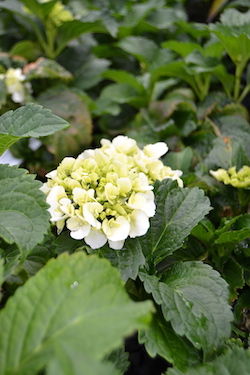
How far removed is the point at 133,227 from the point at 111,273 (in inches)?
6.5

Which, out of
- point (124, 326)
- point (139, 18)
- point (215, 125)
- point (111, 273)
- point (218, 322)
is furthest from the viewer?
point (139, 18)

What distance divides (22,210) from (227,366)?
1.20ft

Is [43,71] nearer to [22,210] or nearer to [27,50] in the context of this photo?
[27,50]

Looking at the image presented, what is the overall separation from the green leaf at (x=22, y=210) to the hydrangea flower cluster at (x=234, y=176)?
0.43 meters

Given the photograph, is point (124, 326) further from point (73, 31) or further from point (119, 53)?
point (119, 53)

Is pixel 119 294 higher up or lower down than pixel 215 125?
higher up

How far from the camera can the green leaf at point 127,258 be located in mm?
652

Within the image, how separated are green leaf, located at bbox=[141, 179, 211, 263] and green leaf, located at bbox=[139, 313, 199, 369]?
0.40 feet

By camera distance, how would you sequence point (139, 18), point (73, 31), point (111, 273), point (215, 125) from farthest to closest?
point (139, 18)
point (73, 31)
point (215, 125)
point (111, 273)

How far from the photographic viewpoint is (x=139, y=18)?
1.62 m

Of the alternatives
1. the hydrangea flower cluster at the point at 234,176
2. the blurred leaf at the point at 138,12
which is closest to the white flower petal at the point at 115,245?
the hydrangea flower cluster at the point at 234,176

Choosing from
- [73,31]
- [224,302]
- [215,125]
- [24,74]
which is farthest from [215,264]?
[73,31]

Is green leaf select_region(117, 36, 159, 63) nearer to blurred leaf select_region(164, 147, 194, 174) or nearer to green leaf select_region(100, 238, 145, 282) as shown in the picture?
blurred leaf select_region(164, 147, 194, 174)

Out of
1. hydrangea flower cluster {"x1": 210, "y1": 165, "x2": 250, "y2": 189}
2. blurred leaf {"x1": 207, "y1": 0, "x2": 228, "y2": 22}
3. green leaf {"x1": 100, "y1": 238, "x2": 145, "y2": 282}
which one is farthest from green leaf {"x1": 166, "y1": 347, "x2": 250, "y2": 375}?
blurred leaf {"x1": 207, "y1": 0, "x2": 228, "y2": 22}
